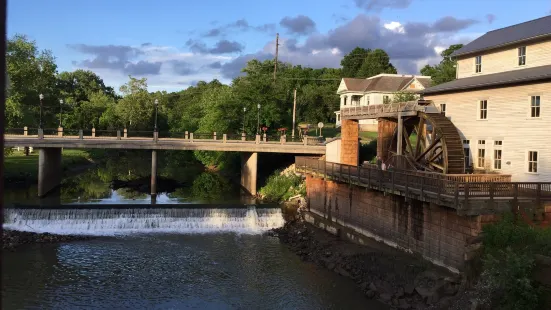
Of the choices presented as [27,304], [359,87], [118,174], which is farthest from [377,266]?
[359,87]

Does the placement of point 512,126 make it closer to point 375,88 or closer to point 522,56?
point 522,56

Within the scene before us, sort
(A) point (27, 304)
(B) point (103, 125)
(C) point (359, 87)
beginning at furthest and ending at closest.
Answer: (B) point (103, 125) → (C) point (359, 87) → (A) point (27, 304)

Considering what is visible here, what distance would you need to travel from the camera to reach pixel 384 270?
20031 millimetres

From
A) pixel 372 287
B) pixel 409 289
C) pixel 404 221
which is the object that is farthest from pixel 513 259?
pixel 404 221

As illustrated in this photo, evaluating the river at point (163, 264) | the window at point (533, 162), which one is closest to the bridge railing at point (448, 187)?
the window at point (533, 162)

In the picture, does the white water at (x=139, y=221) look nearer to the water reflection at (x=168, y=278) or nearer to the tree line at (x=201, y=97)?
the water reflection at (x=168, y=278)

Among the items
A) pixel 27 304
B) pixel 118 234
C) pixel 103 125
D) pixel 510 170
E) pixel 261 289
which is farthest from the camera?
pixel 103 125

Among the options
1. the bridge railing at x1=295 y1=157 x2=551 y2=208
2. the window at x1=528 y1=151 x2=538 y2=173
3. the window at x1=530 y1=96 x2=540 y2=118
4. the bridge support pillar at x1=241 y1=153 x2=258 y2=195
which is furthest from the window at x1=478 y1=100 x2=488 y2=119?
the bridge support pillar at x1=241 y1=153 x2=258 y2=195

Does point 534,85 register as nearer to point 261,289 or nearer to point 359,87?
point 261,289

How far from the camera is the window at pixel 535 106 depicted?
825 inches

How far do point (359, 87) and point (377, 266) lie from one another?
157ft

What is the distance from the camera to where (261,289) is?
19.2 metres

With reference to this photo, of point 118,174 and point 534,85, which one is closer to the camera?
point 534,85

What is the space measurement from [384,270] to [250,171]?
72.9 ft
